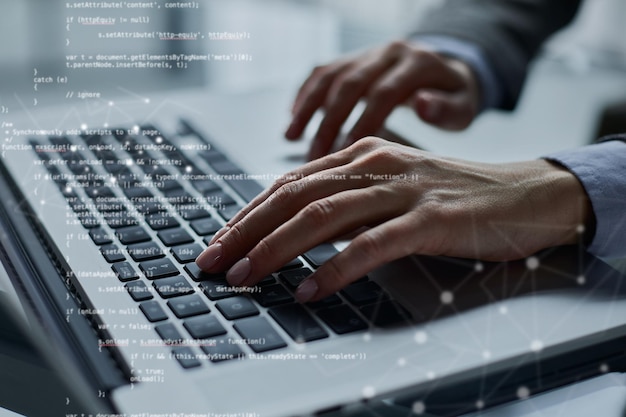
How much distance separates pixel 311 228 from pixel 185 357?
13cm

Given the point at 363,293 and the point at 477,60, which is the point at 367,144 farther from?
the point at 477,60

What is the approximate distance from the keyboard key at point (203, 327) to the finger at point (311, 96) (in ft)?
1.06

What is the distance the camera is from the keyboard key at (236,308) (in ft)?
1.42

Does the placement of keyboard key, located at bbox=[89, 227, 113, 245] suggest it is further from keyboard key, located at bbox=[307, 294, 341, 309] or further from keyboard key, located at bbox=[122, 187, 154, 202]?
keyboard key, located at bbox=[307, 294, 341, 309]

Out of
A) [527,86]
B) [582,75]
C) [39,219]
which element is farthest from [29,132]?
[582,75]

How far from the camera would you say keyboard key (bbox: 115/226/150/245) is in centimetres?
51

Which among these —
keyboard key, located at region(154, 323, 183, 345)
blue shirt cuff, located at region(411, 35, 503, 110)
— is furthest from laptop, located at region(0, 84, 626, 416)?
blue shirt cuff, located at region(411, 35, 503, 110)

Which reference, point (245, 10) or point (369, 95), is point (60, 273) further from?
point (245, 10)

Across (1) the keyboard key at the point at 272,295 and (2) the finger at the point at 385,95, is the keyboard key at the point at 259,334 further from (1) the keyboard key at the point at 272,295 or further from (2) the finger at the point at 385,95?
(2) the finger at the point at 385,95

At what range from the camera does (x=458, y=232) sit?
49 centimetres

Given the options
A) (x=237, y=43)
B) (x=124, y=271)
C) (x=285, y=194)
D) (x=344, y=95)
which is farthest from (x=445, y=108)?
(x=124, y=271)

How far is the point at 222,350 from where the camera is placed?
1.32 feet

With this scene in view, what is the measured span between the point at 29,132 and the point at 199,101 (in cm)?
19

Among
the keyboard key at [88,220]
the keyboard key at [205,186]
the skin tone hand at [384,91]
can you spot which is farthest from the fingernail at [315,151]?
the keyboard key at [88,220]
